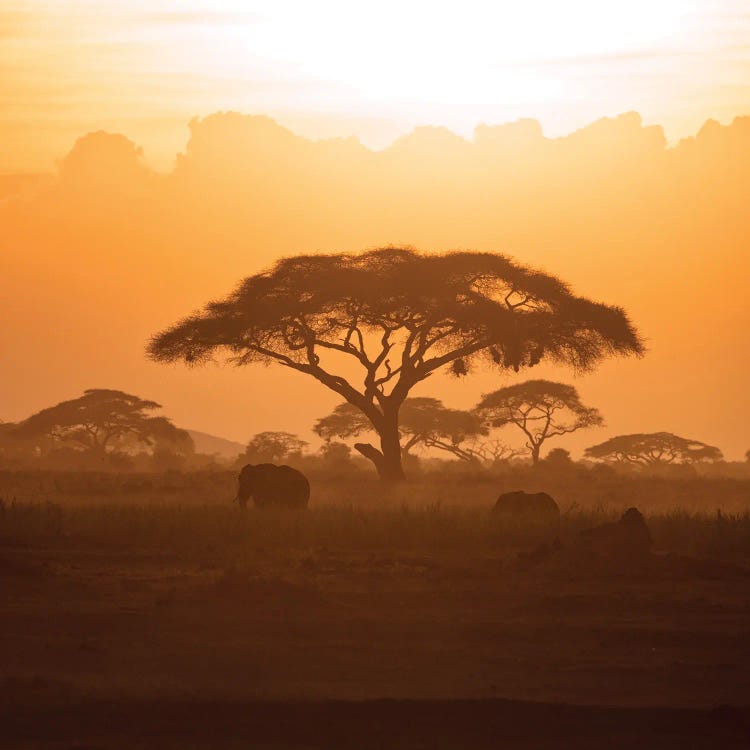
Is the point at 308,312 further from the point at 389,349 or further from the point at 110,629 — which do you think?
the point at 110,629

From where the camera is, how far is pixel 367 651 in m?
11.0

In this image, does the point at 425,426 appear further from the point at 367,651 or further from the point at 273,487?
the point at 367,651

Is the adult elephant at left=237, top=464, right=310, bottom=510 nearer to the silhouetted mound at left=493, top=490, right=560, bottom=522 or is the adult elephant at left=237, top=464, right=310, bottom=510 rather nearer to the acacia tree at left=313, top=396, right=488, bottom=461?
the silhouetted mound at left=493, top=490, right=560, bottom=522

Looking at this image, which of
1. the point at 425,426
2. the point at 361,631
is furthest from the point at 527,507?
the point at 425,426

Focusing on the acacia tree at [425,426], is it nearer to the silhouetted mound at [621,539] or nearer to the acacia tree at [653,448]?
the acacia tree at [653,448]

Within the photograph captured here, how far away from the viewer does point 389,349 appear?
42.3 meters

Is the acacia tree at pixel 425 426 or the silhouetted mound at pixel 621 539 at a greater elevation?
the acacia tree at pixel 425 426

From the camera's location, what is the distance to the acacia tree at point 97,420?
7231 cm

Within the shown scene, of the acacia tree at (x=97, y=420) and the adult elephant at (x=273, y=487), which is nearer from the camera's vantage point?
the adult elephant at (x=273, y=487)

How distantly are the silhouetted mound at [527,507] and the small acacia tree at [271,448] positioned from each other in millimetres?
46147

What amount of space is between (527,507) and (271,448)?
178 ft

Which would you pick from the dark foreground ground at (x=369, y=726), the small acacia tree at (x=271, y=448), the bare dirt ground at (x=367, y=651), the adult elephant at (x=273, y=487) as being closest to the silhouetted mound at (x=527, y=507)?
the adult elephant at (x=273, y=487)

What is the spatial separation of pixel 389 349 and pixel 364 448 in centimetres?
304

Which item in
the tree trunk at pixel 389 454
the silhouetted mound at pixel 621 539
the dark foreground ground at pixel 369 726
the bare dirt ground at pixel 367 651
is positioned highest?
the tree trunk at pixel 389 454
